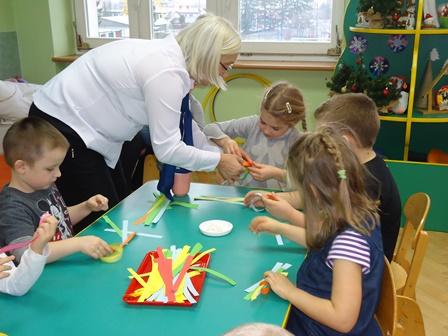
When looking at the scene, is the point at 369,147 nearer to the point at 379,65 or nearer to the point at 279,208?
the point at 279,208

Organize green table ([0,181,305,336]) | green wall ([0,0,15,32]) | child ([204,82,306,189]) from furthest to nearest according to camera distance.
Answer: green wall ([0,0,15,32])
child ([204,82,306,189])
green table ([0,181,305,336])

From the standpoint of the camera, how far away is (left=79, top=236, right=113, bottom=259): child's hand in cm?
139

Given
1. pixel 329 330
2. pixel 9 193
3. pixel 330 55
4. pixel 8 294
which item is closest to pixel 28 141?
pixel 9 193

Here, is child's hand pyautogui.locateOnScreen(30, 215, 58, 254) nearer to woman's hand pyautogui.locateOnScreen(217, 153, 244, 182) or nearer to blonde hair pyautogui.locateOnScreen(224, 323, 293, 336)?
blonde hair pyautogui.locateOnScreen(224, 323, 293, 336)

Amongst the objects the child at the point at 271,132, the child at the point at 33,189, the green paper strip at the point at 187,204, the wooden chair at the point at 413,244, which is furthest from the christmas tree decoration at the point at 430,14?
the child at the point at 33,189

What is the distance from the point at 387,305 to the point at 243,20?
10.0ft

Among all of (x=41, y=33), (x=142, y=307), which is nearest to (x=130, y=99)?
(x=142, y=307)

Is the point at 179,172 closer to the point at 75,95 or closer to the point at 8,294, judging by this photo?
the point at 75,95

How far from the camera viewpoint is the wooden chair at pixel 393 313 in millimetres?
1240

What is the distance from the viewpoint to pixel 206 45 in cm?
178

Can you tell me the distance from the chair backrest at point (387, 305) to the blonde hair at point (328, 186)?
15 centimetres

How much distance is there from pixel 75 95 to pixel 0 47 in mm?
2504

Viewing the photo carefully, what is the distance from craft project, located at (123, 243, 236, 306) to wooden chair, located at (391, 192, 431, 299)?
0.69m

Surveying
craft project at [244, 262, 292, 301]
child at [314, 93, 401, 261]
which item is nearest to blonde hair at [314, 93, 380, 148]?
child at [314, 93, 401, 261]
